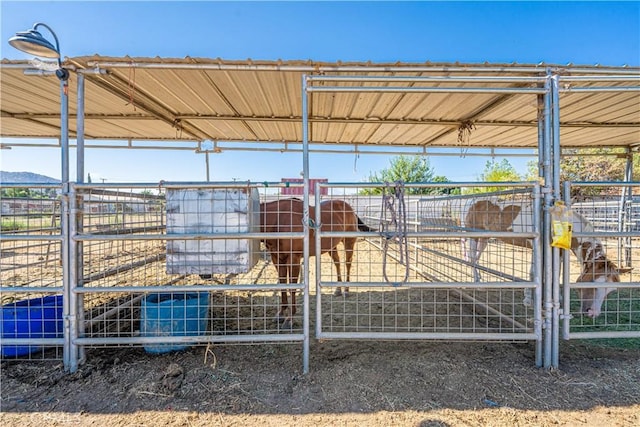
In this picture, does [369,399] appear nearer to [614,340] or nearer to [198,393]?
[198,393]

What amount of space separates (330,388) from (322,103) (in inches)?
127

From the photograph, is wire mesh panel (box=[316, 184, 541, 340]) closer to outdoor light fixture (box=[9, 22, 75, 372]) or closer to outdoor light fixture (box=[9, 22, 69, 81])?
outdoor light fixture (box=[9, 22, 75, 372])

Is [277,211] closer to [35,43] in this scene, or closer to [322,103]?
[322,103]

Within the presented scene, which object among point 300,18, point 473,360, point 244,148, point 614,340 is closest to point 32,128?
point 244,148

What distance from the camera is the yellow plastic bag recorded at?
2.53 m

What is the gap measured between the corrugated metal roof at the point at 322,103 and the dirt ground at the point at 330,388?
247 centimetres

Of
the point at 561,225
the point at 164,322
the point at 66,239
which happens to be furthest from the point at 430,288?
the point at 66,239

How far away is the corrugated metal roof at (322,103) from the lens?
8.91ft

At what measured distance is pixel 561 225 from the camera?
2.54m

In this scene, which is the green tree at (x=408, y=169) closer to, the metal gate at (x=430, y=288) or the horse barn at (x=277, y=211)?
the metal gate at (x=430, y=288)

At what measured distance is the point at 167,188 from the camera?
2680 millimetres

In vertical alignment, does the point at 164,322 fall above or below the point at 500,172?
below

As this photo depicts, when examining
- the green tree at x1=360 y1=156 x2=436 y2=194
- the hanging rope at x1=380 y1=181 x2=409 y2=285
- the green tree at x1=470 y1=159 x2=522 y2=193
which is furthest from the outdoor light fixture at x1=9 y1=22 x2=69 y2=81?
the green tree at x1=360 y1=156 x2=436 y2=194

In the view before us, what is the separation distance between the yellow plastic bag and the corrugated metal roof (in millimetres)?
1053
